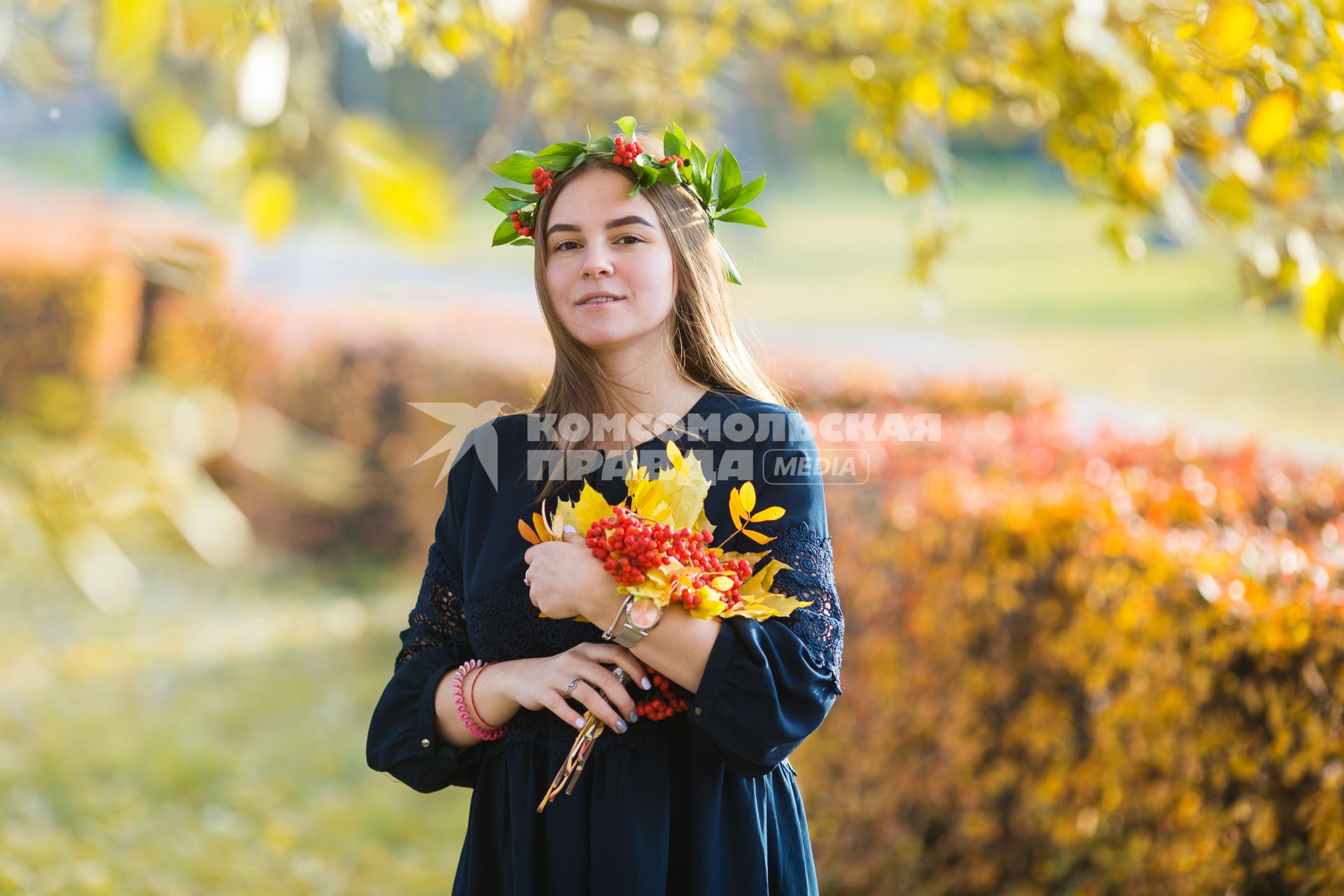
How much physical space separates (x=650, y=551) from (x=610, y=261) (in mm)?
502

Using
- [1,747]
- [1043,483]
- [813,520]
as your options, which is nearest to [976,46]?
[1043,483]

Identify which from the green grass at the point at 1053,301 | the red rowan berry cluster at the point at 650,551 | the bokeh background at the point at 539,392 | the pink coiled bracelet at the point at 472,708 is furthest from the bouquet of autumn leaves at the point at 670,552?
the green grass at the point at 1053,301

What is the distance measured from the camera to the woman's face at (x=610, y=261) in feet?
5.68

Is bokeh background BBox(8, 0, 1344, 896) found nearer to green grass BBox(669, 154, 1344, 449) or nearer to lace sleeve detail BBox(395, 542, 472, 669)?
lace sleeve detail BBox(395, 542, 472, 669)

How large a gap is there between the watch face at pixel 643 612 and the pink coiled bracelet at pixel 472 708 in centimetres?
35

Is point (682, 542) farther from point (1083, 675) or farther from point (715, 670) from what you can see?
point (1083, 675)

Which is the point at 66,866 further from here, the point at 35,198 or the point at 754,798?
the point at 35,198

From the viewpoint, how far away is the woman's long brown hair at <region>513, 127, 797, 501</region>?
70.4 inches

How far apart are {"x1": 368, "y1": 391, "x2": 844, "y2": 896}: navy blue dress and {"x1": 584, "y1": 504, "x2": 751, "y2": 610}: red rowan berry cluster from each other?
8 cm

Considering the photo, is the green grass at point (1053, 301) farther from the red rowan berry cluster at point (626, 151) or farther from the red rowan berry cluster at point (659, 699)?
the red rowan berry cluster at point (659, 699)

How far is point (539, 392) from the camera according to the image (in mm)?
4363

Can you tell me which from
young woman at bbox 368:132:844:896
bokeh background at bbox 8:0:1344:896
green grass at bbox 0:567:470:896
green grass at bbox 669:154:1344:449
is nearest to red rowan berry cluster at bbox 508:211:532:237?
young woman at bbox 368:132:844:896

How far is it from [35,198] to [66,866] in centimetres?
406

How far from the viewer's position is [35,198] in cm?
94
